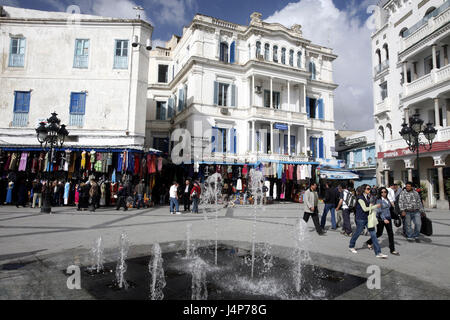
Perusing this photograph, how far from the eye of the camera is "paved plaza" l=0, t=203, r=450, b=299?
406cm

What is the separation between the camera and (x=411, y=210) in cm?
802

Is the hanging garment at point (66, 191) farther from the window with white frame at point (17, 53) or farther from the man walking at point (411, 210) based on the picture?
the man walking at point (411, 210)

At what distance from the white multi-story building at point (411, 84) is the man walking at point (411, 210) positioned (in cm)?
1293

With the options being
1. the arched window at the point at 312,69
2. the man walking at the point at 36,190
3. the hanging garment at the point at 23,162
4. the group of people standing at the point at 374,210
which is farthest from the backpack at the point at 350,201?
the arched window at the point at 312,69

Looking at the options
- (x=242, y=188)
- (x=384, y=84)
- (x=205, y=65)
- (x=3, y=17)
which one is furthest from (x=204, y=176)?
(x=384, y=84)

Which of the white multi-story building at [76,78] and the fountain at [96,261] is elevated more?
the white multi-story building at [76,78]

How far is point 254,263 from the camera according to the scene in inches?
218

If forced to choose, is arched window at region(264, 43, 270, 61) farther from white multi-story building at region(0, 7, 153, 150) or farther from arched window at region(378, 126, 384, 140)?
arched window at region(378, 126, 384, 140)

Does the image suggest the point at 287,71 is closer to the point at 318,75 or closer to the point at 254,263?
the point at 318,75

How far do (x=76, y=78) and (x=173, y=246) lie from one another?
16518mm

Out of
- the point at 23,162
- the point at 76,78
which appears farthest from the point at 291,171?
the point at 23,162

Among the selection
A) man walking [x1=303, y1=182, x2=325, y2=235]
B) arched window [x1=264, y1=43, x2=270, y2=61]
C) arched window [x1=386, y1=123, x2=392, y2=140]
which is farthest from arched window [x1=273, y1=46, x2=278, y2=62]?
man walking [x1=303, y1=182, x2=325, y2=235]

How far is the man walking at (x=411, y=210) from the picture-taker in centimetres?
792
